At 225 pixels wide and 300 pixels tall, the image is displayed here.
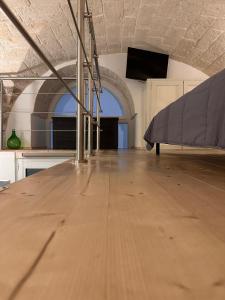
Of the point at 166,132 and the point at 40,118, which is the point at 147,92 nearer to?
the point at 40,118

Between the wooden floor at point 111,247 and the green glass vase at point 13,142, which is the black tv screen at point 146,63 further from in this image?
the wooden floor at point 111,247

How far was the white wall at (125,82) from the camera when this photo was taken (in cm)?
455

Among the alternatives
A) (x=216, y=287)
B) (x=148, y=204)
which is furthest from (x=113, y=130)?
(x=216, y=287)

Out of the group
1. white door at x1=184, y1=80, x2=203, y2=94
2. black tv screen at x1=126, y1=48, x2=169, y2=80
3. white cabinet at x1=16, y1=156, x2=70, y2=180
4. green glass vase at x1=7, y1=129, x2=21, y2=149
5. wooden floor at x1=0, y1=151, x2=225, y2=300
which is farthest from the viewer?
black tv screen at x1=126, y1=48, x2=169, y2=80

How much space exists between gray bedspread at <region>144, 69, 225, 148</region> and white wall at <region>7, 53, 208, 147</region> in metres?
2.71

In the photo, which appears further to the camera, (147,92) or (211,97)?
(147,92)

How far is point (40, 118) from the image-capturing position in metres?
5.12

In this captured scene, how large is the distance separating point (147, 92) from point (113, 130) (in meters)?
0.86

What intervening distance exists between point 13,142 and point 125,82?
5.91 feet

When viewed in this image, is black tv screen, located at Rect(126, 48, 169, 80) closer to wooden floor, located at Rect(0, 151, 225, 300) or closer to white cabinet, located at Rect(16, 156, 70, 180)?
white cabinet, located at Rect(16, 156, 70, 180)

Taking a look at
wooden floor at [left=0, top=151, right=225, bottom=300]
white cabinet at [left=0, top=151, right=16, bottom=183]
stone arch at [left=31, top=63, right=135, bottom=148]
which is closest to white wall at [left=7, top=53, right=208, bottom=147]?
stone arch at [left=31, top=63, right=135, bottom=148]

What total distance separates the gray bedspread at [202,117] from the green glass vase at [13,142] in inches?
108

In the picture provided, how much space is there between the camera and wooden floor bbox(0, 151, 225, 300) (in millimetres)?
272

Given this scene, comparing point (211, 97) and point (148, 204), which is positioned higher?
point (211, 97)
